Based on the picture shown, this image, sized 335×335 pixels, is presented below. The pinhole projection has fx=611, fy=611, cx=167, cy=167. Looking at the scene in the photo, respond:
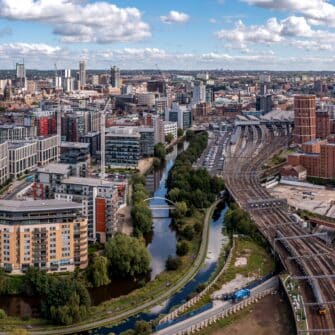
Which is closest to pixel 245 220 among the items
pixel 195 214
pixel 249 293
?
pixel 195 214

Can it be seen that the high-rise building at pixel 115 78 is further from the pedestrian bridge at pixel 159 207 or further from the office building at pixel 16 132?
the pedestrian bridge at pixel 159 207

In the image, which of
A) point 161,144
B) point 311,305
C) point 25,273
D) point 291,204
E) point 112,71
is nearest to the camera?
point 311,305

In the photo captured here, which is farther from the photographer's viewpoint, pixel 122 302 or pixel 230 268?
pixel 230 268

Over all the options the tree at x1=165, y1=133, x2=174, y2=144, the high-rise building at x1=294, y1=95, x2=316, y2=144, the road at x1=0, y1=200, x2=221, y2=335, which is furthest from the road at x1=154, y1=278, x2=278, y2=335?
the tree at x1=165, y1=133, x2=174, y2=144

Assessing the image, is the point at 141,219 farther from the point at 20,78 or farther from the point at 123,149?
the point at 20,78

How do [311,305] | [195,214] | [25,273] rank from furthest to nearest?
1. [195,214]
2. [25,273]
3. [311,305]

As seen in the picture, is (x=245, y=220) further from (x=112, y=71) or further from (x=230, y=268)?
(x=112, y=71)

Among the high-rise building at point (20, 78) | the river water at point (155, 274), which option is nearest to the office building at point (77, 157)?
the river water at point (155, 274)
